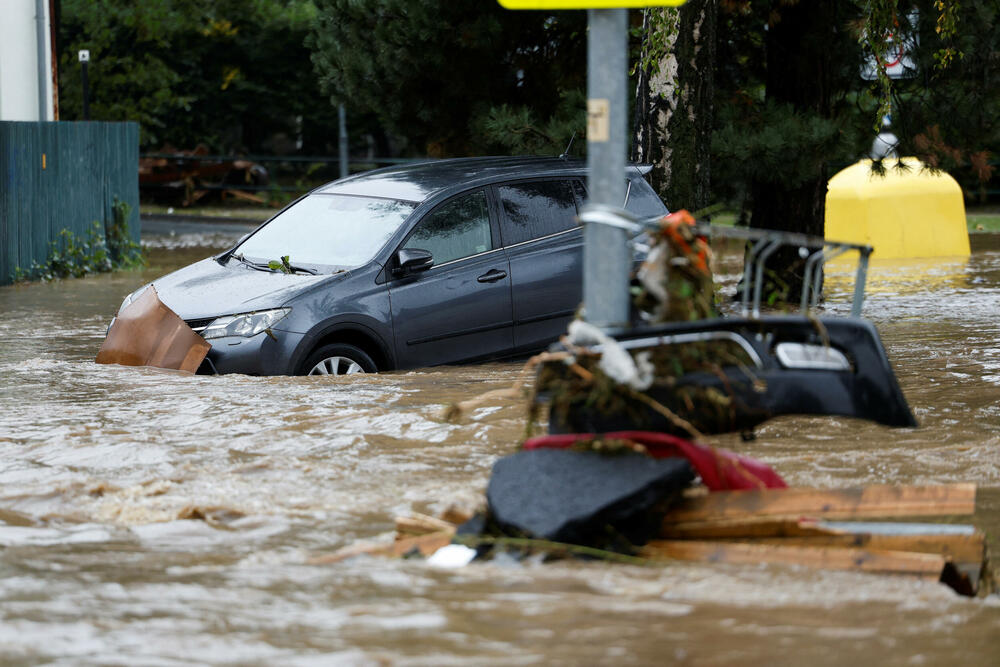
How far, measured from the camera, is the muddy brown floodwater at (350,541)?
12.9ft

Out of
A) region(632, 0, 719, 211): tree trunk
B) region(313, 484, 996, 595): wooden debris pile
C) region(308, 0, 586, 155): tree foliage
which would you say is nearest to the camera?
region(313, 484, 996, 595): wooden debris pile

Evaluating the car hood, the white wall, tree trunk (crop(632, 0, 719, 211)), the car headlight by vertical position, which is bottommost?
the car headlight

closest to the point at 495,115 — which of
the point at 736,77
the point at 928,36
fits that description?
the point at 736,77

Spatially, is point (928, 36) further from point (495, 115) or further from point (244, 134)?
point (244, 134)

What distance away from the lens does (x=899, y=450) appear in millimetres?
6805

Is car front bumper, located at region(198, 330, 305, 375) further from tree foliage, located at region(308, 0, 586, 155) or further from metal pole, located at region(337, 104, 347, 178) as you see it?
metal pole, located at region(337, 104, 347, 178)

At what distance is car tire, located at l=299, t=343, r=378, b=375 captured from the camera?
8.42m

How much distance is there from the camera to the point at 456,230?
9.25m

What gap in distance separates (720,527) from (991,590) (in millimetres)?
953

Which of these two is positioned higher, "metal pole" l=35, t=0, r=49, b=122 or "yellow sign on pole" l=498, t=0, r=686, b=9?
"metal pole" l=35, t=0, r=49, b=122

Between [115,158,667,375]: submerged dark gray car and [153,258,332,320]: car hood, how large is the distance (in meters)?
0.01

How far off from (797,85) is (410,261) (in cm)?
680

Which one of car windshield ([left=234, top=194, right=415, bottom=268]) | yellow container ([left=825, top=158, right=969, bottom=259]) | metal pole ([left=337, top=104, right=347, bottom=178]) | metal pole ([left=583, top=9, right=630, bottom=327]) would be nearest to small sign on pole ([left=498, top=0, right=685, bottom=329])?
metal pole ([left=583, top=9, right=630, bottom=327])

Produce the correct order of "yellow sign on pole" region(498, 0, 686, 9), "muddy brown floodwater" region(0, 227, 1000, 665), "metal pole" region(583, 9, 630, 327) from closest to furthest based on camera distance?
1. "muddy brown floodwater" region(0, 227, 1000, 665)
2. "yellow sign on pole" region(498, 0, 686, 9)
3. "metal pole" region(583, 9, 630, 327)
